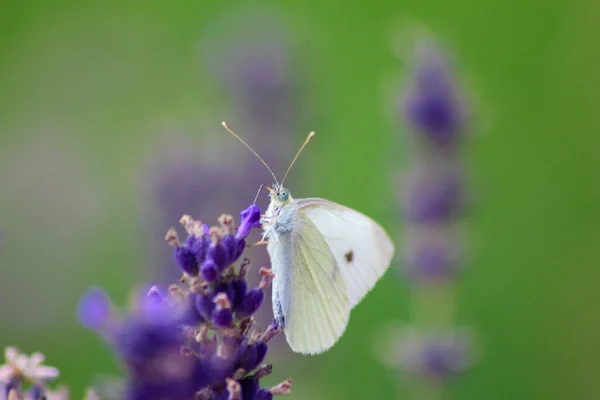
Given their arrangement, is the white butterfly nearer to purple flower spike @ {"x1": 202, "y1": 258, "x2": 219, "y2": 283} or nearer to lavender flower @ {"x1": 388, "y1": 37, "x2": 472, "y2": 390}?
purple flower spike @ {"x1": 202, "y1": 258, "x2": 219, "y2": 283}

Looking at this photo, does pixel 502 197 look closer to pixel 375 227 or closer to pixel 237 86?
pixel 237 86

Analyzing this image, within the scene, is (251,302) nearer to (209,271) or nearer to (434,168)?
(209,271)

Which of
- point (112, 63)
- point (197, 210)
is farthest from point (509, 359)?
point (112, 63)

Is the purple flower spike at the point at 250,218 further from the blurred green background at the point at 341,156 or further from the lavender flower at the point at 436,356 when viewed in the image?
the blurred green background at the point at 341,156

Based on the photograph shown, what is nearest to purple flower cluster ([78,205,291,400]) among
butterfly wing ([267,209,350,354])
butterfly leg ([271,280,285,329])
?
butterfly leg ([271,280,285,329])

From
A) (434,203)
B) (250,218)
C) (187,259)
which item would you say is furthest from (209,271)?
(434,203)

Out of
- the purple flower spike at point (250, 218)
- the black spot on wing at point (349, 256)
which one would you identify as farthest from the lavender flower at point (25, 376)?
the black spot on wing at point (349, 256)
